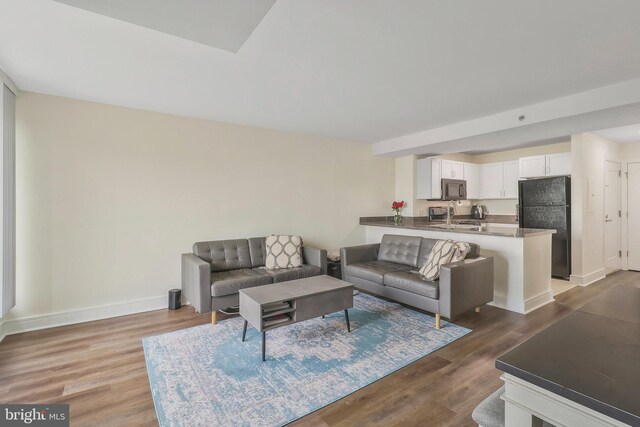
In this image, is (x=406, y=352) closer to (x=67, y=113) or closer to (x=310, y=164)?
(x=310, y=164)

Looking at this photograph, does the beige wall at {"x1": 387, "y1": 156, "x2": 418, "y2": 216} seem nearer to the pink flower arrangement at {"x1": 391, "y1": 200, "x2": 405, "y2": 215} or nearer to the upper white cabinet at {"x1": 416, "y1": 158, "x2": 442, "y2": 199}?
the upper white cabinet at {"x1": 416, "y1": 158, "x2": 442, "y2": 199}

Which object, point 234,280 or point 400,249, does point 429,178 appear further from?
point 234,280

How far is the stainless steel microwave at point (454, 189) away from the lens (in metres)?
5.81

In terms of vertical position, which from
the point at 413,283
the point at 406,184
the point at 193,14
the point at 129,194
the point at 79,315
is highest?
the point at 193,14

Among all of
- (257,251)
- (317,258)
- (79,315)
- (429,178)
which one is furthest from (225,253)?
(429,178)

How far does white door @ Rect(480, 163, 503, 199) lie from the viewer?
6359 mm

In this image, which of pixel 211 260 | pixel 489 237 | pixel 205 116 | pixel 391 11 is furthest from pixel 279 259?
pixel 391 11

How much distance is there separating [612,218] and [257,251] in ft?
20.6

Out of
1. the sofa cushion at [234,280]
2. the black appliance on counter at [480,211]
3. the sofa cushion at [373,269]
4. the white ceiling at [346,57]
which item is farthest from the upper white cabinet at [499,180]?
the sofa cushion at [234,280]

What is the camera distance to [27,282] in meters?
3.16

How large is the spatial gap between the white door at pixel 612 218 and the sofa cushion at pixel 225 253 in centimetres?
608

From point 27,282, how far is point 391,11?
421 cm

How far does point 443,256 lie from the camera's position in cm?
334

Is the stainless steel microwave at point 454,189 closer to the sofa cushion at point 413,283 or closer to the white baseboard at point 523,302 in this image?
the white baseboard at point 523,302
